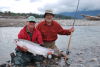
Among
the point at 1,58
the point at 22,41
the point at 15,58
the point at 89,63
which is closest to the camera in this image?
the point at 22,41

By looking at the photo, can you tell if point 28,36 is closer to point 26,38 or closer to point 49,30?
point 26,38

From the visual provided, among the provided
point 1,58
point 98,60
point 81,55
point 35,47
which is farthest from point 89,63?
point 1,58

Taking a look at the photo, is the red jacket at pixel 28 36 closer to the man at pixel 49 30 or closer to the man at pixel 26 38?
the man at pixel 26 38

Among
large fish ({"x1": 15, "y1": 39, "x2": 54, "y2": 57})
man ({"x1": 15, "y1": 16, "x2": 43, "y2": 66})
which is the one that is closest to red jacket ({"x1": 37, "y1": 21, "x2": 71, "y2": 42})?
man ({"x1": 15, "y1": 16, "x2": 43, "y2": 66})

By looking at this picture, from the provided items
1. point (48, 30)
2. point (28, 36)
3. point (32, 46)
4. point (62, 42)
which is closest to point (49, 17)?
point (48, 30)

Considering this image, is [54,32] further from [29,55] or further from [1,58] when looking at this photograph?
[1,58]

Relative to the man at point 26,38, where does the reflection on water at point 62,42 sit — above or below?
below

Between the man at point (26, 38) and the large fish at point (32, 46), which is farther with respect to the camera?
the man at point (26, 38)

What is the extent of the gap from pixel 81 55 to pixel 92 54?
56 cm

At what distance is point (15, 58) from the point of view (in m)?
8.99

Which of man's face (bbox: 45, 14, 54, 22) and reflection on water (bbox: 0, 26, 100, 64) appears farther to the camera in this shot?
reflection on water (bbox: 0, 26, 100, 64)

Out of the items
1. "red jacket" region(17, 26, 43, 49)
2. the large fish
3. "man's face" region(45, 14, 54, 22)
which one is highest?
"man's face" region(45, 14, 54, 22)

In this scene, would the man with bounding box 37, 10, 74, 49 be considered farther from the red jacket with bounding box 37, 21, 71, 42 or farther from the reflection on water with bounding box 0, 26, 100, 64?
the reflection on water with bounding box 0, 26, 100, 64

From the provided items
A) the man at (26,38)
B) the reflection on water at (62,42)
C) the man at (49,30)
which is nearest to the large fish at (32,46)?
the man at (26,38)
